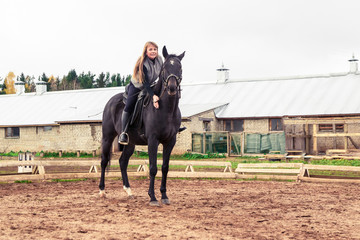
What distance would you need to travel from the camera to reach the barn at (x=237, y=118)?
33250 millimetres

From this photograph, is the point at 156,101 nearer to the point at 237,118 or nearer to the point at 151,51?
the point at 151,51

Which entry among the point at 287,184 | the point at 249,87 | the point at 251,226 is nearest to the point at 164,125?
the point at 251,226

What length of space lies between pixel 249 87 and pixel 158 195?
32369mm

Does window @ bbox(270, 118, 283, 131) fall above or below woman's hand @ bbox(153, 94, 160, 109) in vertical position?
above

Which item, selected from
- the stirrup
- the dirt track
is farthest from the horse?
the dirt track

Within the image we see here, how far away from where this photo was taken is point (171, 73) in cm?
938

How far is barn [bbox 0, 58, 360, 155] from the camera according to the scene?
33250 millimetres

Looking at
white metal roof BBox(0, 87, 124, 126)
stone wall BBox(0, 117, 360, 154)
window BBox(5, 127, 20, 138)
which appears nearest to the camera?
stone wall BBox(0, 117, 360, 154)

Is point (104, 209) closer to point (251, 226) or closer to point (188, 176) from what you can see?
point (251, 226)

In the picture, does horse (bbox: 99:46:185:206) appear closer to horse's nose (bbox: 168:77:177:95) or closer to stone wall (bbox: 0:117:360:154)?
horse's nose (bbox: 168:77:177:95)

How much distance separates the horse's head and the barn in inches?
870

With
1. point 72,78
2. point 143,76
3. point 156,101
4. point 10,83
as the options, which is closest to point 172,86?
point 156,101

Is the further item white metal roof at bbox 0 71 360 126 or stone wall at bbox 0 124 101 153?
stone wall at bbox 0 124 101 153

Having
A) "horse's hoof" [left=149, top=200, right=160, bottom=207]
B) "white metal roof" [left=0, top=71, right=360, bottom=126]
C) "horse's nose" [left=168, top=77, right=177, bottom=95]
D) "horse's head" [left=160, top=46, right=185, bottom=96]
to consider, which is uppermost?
"white metal roof" [left=0, top=71, right=360, bottom=126]
